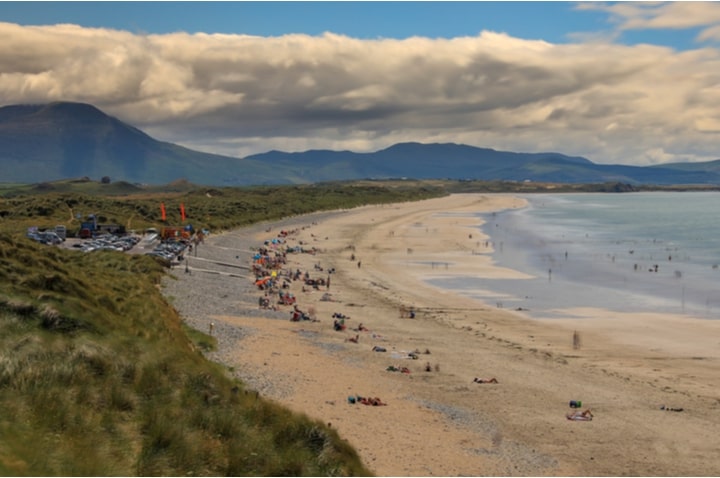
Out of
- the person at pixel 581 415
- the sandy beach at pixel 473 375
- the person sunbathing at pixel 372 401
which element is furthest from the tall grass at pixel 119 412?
the person at pixel 581 415

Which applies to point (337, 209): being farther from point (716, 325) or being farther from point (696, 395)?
point (696, 395)

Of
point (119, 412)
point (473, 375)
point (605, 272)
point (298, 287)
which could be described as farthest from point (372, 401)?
point (605, 272)

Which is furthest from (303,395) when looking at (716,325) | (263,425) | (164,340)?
(716,325)

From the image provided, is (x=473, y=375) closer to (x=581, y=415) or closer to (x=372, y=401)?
(x=581, y=415)

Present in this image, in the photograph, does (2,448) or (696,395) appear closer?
(2,448)

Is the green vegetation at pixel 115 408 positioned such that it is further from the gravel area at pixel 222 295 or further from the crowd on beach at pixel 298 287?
the crowd on beach at pixel 298 287
